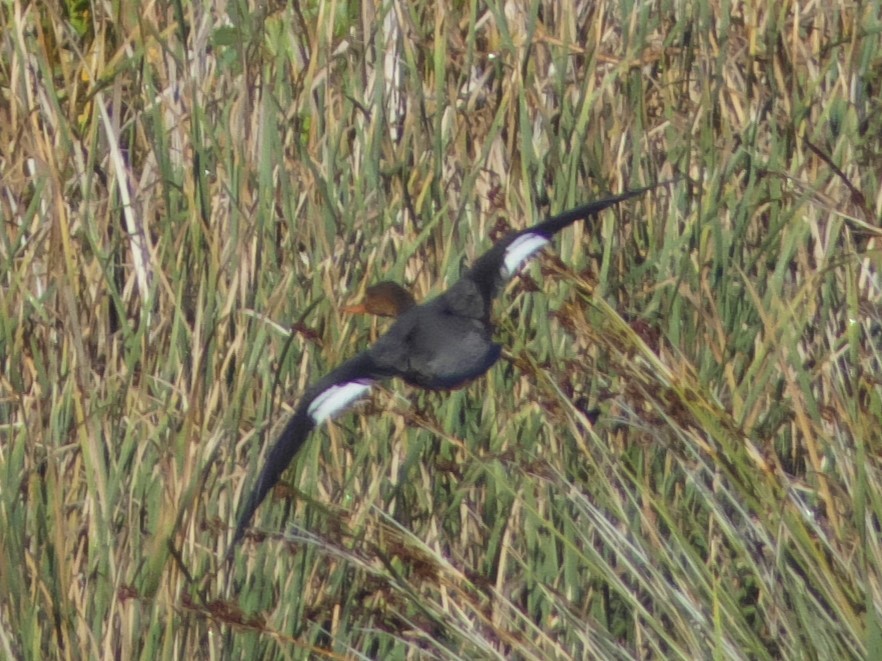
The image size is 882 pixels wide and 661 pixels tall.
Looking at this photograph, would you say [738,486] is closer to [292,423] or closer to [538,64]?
[292,423]

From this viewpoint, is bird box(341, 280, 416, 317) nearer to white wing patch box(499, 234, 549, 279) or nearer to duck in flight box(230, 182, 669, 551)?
duck in flight box(230, 182, 669, 551)

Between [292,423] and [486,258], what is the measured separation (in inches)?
18.8

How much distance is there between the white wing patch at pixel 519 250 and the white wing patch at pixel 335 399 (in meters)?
0.27

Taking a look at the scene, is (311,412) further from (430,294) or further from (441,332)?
(430,294)

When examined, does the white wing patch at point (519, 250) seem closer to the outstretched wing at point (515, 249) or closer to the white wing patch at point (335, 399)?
the outstretched wing at point (515, 249)

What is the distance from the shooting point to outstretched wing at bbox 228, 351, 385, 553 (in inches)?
62.4

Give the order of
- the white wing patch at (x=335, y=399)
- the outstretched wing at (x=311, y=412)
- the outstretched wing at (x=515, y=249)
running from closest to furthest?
the outstretched wing at (x=311, y=412) < the white wing patch at (x=335, y=399) < the outstretched wing at (x=515, y=249)

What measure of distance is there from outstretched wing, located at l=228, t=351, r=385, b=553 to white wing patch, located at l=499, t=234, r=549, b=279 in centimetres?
24

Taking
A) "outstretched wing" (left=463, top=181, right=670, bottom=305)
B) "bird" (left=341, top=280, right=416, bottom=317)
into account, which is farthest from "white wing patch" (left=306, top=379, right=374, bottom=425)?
"outstretched wing" (left=463, top=181, right=670, bottom=305)

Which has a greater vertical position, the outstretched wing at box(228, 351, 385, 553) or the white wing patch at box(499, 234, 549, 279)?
the white wing patch at box(499, 234, 549, 279)

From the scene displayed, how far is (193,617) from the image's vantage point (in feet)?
5.77

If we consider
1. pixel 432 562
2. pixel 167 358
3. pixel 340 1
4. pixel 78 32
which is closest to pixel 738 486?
pixel 432 562

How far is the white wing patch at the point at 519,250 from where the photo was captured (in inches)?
75.9

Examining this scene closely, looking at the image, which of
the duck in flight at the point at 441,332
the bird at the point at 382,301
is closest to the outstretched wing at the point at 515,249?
the duck in flight at the point at 441,332
